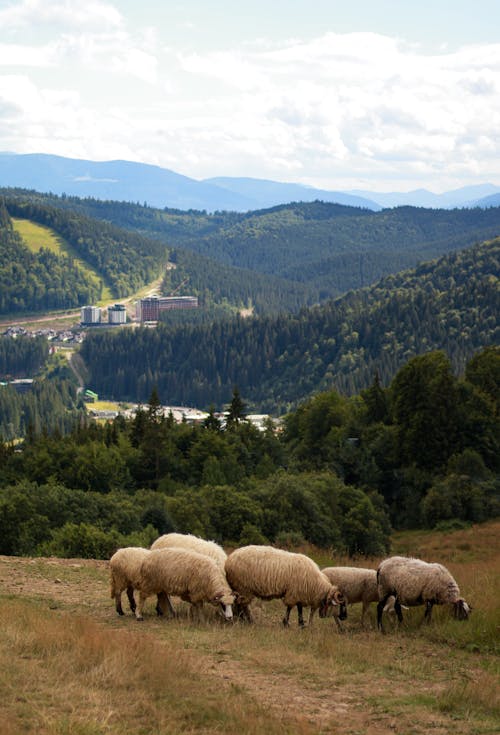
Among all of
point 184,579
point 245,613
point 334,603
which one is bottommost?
point 245,613

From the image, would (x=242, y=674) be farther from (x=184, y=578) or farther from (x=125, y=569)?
(x=125, y=569)

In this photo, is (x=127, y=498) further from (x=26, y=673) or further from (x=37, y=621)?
(x=26, y=673)

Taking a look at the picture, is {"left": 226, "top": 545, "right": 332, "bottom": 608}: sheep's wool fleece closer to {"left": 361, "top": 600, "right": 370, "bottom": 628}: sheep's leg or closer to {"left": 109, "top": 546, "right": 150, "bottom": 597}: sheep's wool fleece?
{"left": 361, "top": 600, "right": 370, "bottom": 628}: sheep's leg

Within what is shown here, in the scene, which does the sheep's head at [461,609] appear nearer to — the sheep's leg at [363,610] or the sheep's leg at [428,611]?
the sheep's leg at [428,611]

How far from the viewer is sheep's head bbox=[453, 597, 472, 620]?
2467cm

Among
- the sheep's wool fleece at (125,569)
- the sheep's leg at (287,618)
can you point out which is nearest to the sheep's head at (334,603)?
the sheep's leg at (287,618)

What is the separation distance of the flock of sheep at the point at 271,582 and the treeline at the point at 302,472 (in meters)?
23.8

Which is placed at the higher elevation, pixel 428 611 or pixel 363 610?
pixel 428 611

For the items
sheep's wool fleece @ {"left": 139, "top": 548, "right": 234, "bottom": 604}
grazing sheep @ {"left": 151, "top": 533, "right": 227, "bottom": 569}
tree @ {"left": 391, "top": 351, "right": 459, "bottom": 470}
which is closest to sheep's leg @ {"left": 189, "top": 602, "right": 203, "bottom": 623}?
sheep's wool fleece @ {"left": 139, "top": 548, "right": 234, "bottom": 604}

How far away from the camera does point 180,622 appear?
25.8 meters

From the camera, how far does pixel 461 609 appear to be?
24750mm

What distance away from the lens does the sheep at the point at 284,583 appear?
26156 mm

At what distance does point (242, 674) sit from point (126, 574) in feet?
25.7

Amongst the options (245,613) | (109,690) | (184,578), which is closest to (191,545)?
(184,578)
